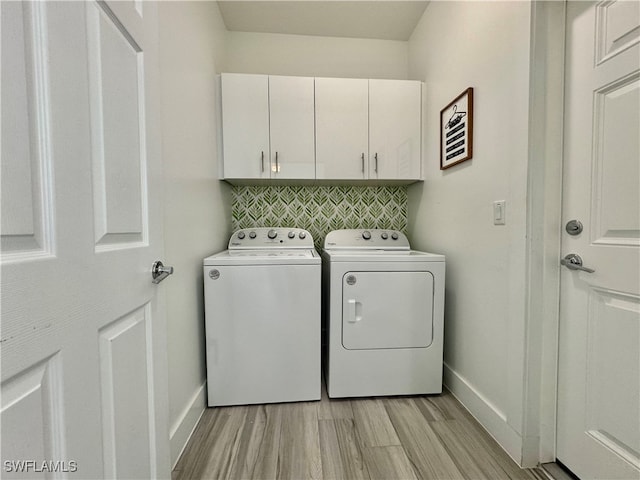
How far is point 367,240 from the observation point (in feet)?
7.05

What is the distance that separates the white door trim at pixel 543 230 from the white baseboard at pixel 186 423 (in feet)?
4.87

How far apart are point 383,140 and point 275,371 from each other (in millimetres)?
1734

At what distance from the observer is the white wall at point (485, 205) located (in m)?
1.13

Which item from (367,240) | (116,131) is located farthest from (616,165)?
(116,131)

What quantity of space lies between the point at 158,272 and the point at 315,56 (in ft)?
7.13

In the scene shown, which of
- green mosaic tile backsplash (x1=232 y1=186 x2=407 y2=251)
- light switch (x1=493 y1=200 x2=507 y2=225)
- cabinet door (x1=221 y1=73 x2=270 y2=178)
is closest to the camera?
light switch (x1=493 y1=200 x2=507 y2=225)

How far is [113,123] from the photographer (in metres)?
0.64

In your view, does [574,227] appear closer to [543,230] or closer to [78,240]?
[543,230]

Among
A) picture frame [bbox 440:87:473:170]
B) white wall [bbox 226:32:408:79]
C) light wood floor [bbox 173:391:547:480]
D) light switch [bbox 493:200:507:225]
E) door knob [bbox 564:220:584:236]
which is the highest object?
white wall [bbox 226:32:408:79]

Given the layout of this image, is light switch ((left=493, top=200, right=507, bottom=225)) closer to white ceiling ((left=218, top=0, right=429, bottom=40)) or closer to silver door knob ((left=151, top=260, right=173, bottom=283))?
silver door knob ((left=151, top=260, right=173, bottom=283))

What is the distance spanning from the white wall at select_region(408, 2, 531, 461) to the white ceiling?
213 mm

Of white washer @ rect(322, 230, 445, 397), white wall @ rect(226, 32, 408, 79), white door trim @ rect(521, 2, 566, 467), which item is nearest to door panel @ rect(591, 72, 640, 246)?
white door trim @ rect(521, 2, 566, 467)

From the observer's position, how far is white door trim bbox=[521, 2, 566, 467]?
105 cm

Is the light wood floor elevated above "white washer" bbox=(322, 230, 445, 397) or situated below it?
below
